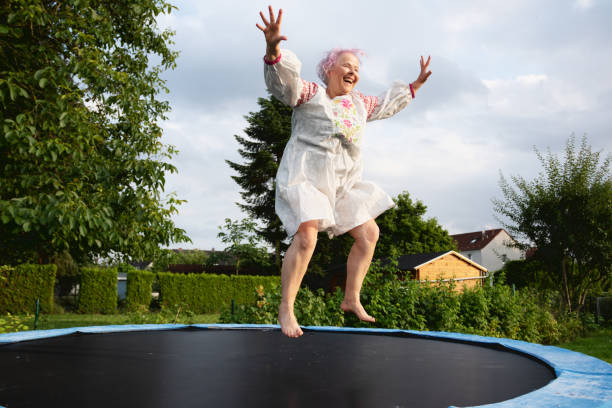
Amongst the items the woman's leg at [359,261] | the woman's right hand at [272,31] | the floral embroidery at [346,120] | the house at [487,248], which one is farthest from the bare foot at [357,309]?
the house at [487,248]

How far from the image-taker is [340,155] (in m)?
1.99

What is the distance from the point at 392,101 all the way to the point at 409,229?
19.7m

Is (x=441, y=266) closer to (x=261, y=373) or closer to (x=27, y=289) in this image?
(x=27, y=289)

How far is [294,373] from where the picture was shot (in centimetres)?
155

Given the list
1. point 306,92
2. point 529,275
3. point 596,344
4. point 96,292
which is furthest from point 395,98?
point 96,292

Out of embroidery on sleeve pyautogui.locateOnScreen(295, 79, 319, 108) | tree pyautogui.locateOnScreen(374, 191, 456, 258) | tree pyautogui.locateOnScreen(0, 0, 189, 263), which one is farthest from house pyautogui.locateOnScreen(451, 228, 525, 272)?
embroidery on sleeve pyautogui.locateOnScreen(295, 79, 319, 108)

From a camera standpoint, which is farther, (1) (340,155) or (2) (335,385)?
(1) (340,155)

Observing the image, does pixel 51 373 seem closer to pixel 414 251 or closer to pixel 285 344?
pixel 285 344

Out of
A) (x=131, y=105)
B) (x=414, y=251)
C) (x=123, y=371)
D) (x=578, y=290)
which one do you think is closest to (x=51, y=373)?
(x=123, y=371)

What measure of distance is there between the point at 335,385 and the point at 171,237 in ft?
11.5

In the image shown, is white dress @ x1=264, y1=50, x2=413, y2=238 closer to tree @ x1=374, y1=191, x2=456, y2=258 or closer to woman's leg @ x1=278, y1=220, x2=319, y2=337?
woman's leg @ x1=278, y1=220, x2=319, y2=337

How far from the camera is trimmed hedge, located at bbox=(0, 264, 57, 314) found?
10.4m

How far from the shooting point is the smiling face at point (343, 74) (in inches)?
79.0

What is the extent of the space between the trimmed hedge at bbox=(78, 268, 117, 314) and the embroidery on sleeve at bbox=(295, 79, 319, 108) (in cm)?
1192
